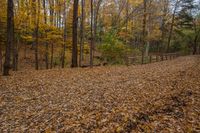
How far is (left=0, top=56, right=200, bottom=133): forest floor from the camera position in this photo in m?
5.41

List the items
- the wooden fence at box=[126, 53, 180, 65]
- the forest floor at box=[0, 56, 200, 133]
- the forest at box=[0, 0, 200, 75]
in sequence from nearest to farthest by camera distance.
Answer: the forest floor at box=[0, 56, 200, 133], the forest at box=[0, 0, 200, 75], the wooden fence at box=[126, 53, 180, 65]

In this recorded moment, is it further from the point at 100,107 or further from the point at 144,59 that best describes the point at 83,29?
the point at 100,107

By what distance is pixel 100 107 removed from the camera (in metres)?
6.71

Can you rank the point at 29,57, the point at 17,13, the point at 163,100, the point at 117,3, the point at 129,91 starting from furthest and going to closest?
1. the point at 117,3
2. the point at 29,57
3. the point at 17,13
4. the point at 129,91
5. the point at 163,100

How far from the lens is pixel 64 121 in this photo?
5781 mm

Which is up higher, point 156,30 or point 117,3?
point 117,3

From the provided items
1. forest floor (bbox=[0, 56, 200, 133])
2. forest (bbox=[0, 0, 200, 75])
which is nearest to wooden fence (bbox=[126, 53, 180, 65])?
forest (bbox=[0, 0, 200, 75])

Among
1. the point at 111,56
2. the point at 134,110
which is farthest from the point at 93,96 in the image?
the point at 111,56

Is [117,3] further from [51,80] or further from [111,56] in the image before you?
A: [51,80]

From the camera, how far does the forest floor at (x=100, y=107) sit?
541cm

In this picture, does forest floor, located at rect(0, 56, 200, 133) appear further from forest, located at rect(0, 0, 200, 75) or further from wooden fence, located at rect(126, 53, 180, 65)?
wooden fence, located at rect(126, 53, 180, 65)

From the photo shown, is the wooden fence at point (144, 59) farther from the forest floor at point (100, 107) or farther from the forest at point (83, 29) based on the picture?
the forest floor at point (100, 107)

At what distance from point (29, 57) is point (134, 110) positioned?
25.9 m

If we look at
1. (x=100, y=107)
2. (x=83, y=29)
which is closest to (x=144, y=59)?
(x=83, y=29)
